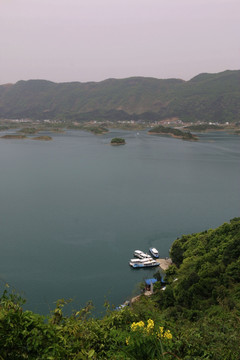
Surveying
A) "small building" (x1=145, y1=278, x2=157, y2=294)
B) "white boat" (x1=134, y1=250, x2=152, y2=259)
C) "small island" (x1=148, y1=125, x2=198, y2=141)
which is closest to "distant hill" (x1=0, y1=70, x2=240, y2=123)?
→ "small island" (x1=148, y1=125, x2=198, y2=141)

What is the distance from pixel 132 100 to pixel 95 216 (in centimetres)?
14377

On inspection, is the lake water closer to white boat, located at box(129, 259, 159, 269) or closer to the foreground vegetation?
white boat, located at box(129, 259, 159, 269)

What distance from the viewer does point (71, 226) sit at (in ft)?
69.3

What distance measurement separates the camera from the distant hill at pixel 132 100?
130 metres

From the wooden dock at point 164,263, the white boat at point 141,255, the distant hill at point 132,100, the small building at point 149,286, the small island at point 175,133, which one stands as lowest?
the wooden dock at point 164,263

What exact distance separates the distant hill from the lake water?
Answer: 90645 mm

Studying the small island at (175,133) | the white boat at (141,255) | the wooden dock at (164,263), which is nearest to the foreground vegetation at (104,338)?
the wooden dock at (164,263)

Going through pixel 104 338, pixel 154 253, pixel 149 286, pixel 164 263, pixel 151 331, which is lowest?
pixel 164 263

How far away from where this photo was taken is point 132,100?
158375 millimetres

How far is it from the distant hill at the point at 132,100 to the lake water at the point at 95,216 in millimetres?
90645

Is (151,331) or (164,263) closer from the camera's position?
(151,331)

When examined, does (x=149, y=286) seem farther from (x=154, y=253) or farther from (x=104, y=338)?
(x=104, y=338)

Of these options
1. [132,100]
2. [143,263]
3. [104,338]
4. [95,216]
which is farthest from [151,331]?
[132,100]

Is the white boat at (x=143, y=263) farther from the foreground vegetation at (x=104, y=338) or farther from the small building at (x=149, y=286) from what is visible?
the foreground vegetation at (x=104, y=338)
